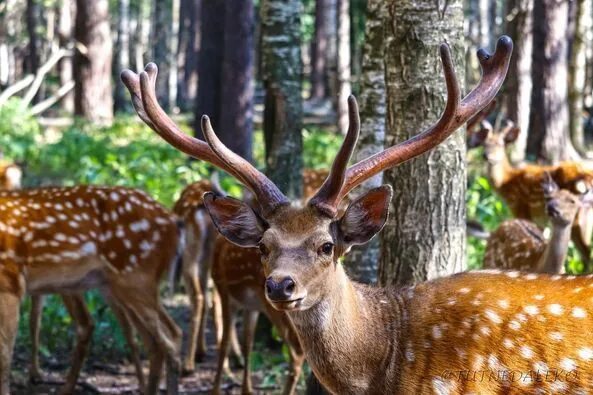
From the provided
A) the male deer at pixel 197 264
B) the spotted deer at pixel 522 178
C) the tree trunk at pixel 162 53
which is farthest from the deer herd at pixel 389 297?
the tree trunk at pixel 162 53

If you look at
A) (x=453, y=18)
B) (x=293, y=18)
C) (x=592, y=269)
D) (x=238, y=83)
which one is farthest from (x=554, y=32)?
(x=453, y=18)

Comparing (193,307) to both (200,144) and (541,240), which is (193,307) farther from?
(200,144)

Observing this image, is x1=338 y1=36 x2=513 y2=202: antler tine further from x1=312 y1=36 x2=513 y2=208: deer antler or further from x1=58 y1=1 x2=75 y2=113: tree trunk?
x1=58 y1=1 x2=75 y2=113: tree trunk

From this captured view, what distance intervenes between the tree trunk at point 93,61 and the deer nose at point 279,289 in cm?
1834

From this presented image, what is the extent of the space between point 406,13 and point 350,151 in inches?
68.1

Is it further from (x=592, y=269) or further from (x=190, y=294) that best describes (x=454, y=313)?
(x=592, y=269)

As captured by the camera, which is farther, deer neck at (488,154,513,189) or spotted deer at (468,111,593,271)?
deer neck at (488,154,513,189)

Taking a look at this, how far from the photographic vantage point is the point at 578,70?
17.0m

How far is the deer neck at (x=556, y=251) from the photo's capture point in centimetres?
752

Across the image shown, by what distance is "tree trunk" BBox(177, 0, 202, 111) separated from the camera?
35344 millimetres

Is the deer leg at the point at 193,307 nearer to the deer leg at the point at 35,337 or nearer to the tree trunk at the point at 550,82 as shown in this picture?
the deer leg at the point at 35,337

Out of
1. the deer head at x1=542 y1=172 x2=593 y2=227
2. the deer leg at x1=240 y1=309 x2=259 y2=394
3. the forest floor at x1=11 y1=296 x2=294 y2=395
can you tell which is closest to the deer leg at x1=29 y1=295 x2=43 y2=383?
the forest floor at x1=11 y1=296 x2=294 y2=395

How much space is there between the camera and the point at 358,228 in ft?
15.0

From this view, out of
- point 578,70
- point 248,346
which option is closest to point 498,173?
point 578,70
